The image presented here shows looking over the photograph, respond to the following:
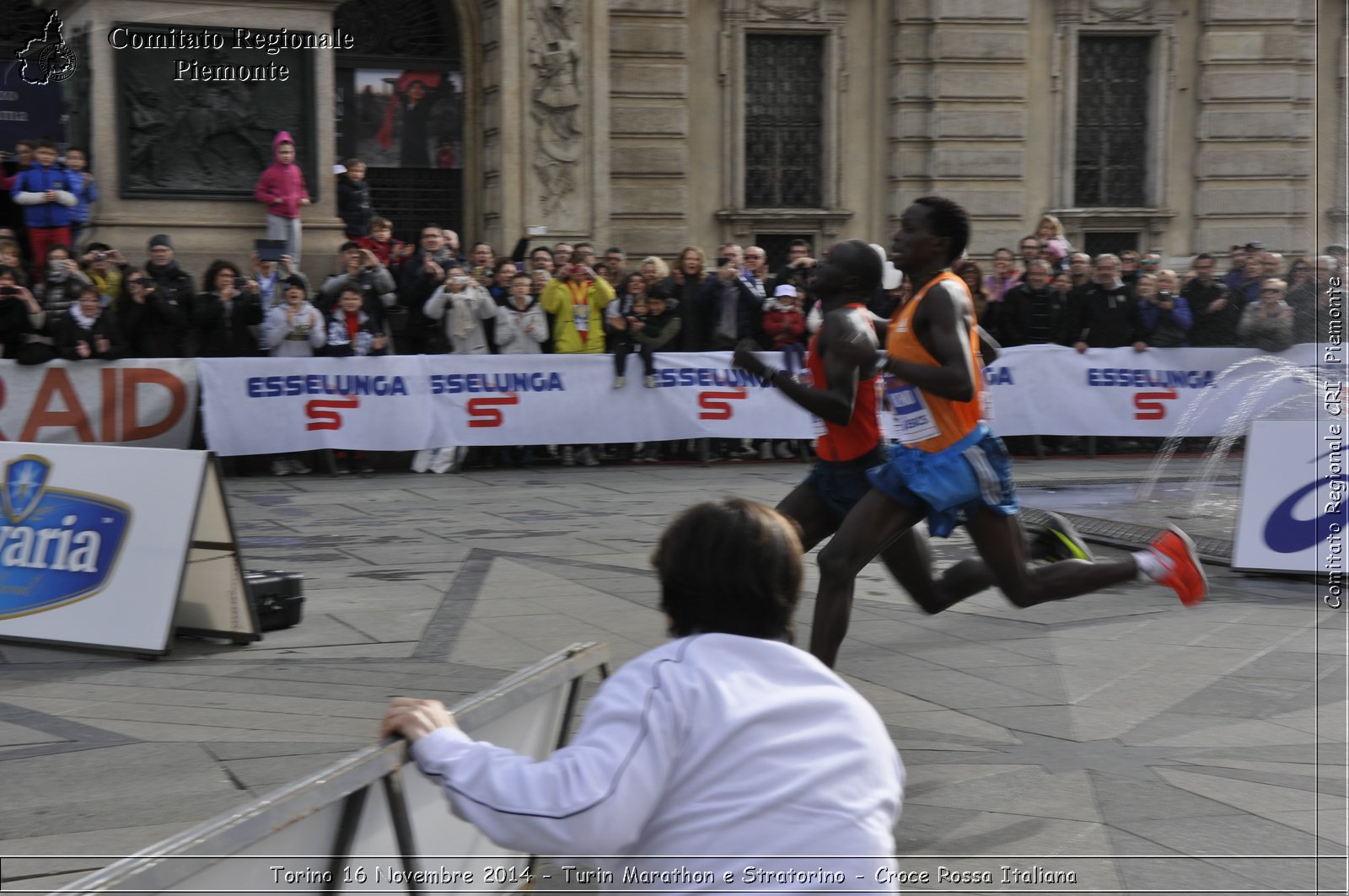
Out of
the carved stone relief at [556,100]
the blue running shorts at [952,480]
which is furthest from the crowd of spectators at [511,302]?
the blue running shorts at [952,480]

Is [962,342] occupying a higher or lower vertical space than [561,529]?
higher

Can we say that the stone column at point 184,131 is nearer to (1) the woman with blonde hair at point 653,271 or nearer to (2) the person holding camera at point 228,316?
(2) the person holding camera at point 228,316

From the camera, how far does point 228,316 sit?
13.8 m

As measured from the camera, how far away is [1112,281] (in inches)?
646

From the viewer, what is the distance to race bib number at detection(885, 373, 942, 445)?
5.54 meters

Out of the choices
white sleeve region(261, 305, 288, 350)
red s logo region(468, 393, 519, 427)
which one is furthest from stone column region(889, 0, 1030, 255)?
white sleeve region(261, 305, 288, 350)

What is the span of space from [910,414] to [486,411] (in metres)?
9.23

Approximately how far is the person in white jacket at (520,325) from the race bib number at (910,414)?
9392mm

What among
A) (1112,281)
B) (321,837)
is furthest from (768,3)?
(321,837)

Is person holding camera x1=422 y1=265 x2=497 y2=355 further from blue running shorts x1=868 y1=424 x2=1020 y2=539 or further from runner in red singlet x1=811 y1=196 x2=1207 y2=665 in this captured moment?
blue running shorts x1=868 y1=424 x2=1020 y2=539

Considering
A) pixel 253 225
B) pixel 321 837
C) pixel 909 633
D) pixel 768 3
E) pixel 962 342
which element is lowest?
pixel 909 633

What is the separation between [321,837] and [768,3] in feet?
71.1

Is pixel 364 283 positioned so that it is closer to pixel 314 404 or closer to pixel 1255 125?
pixel 314 404

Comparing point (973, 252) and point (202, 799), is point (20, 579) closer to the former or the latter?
point (202, 799)
